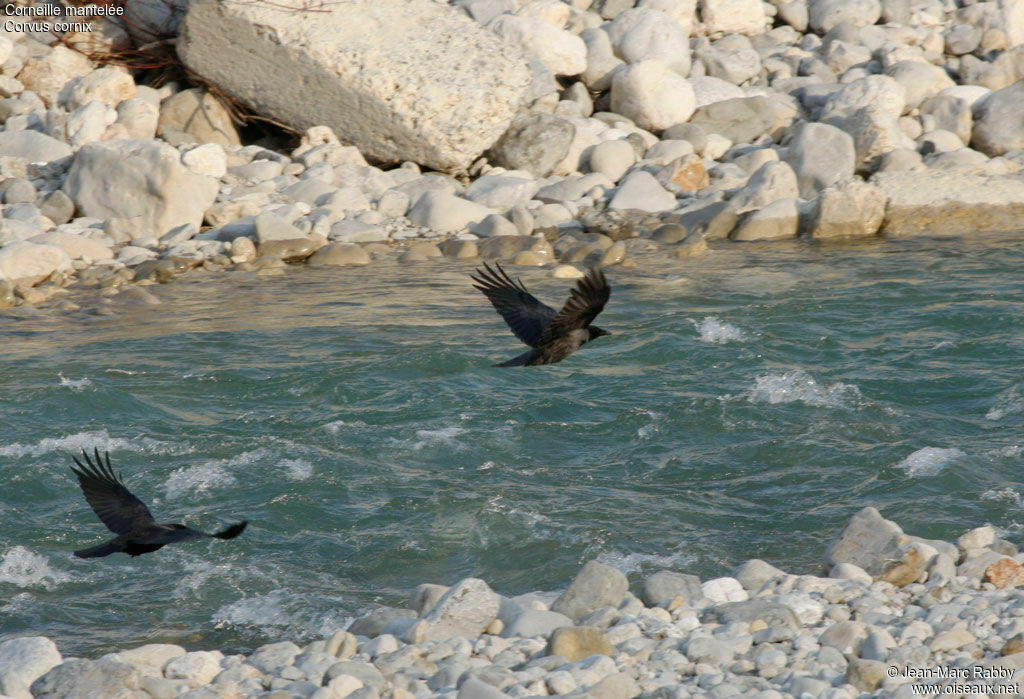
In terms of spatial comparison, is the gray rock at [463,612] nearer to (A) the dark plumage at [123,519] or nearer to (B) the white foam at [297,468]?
(A) the dark plumage at [123,519]

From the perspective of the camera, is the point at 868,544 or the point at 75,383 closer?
the point at 868,544

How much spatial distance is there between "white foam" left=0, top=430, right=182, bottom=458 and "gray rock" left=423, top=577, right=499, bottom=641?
117 inches

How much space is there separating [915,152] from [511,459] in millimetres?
8319

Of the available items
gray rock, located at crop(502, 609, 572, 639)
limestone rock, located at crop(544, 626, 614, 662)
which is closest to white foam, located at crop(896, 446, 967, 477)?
gray rock, located at crop(502, 609, 572, 639)

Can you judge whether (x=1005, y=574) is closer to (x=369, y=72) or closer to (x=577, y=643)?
(x=577, y=643)

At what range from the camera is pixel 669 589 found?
5.33 metres

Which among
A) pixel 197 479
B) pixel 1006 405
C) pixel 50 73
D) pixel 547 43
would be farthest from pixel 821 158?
pixel 50 73

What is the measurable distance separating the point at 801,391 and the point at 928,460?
4.32 feet

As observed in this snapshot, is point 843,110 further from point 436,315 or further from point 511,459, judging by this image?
point 511,459

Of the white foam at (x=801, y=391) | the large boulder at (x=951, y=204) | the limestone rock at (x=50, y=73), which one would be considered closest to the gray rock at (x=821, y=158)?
the large boulder at (x=951, y=204)

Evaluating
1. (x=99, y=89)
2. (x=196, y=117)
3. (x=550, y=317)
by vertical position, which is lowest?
(x=550, y=317)

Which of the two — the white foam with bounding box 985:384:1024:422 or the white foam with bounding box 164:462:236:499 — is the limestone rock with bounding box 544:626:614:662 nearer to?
the white foam with bounding box 164:462:236:499

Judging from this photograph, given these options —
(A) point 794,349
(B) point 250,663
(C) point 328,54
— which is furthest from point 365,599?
(C) point 328,54

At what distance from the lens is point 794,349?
9.12 m
